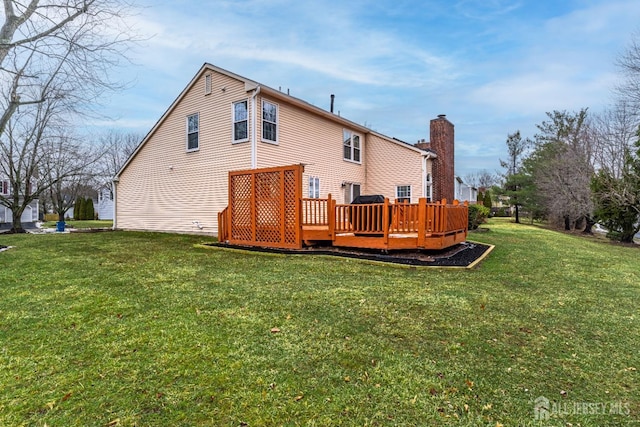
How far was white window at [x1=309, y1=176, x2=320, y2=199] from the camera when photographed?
1339 cm

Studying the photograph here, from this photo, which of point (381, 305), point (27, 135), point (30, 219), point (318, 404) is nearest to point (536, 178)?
point (381, 305)

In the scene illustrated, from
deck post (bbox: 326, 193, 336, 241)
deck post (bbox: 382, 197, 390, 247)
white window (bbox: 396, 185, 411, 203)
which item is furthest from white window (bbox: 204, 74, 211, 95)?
white window (bbox: 396, 185, 411, 203)

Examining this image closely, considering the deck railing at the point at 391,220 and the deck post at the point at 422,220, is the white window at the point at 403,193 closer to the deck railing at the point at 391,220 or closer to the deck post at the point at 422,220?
the deck railing at the point at 391,220

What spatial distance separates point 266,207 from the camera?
367 inches

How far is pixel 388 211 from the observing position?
316 inches

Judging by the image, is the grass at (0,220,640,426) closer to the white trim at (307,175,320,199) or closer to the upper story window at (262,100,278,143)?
the upper story window at (262,100,278,143)

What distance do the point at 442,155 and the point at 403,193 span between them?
2.88 meters

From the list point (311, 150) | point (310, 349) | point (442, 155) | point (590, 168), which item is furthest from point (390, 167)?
point (310, 349)

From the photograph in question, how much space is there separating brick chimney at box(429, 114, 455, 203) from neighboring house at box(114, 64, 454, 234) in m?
0.05

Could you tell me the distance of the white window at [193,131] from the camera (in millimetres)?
13199

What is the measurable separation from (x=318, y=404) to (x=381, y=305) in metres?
2.17

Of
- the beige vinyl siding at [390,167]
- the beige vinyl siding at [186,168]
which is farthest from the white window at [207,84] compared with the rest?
the beige vinyl siding at [390,167]

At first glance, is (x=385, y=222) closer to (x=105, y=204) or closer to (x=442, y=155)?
(x=442, y=155)

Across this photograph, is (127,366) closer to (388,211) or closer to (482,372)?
(482,372)
